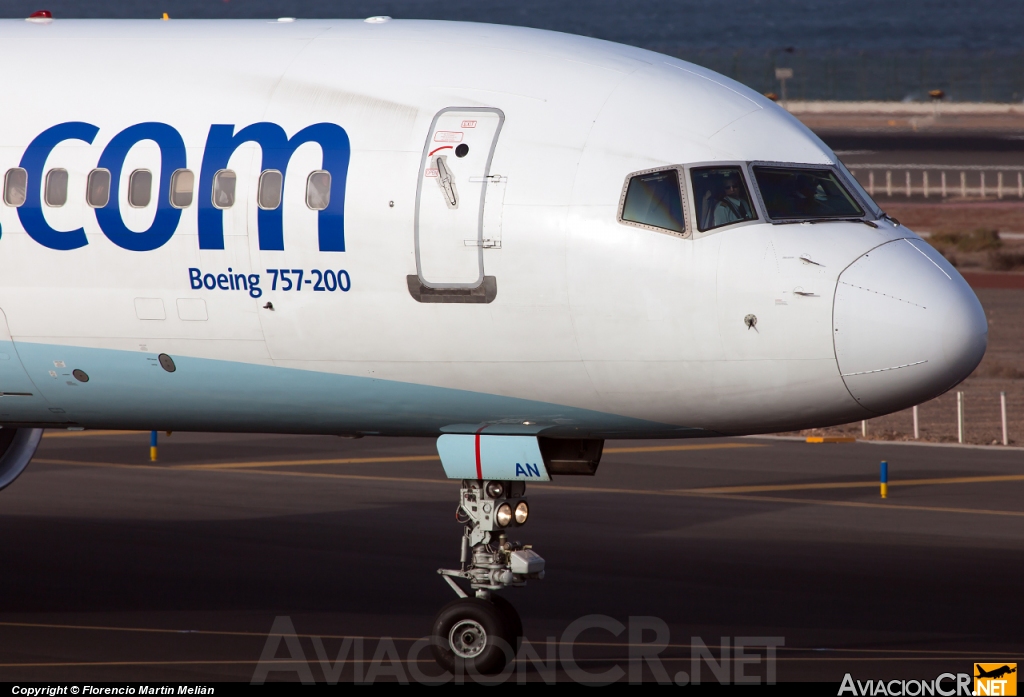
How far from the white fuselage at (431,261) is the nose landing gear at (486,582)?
882 millimetres

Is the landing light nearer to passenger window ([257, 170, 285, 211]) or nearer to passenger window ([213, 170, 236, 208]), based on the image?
passenger window ([257, 170, 285, 211])

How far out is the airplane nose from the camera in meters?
16.0

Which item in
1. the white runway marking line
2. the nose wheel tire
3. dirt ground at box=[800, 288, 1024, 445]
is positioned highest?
dirt ground at box=[800, 288, 1024, 445]

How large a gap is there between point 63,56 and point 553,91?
5.96 m

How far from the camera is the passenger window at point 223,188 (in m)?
17.9

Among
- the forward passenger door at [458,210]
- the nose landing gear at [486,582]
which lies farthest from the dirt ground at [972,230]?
the forward passenger door at [458,210]

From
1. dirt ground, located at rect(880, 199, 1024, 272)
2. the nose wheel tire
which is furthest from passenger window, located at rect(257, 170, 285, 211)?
dirt ground, located at rect(880, 199, 1024, 272)

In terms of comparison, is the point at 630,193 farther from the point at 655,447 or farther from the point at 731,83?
the point at 655,447

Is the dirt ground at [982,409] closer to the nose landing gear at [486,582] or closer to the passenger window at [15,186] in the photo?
the nose landing gear at [486,582]

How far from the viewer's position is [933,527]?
2900cm

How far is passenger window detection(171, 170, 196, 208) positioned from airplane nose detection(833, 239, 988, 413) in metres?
7.13

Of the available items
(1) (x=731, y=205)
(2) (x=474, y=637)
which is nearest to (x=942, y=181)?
(1) (x=731, y=205)

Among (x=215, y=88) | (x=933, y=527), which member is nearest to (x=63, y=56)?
(x=215, y=88)

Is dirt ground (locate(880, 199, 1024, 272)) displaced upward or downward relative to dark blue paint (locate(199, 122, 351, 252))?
upward
